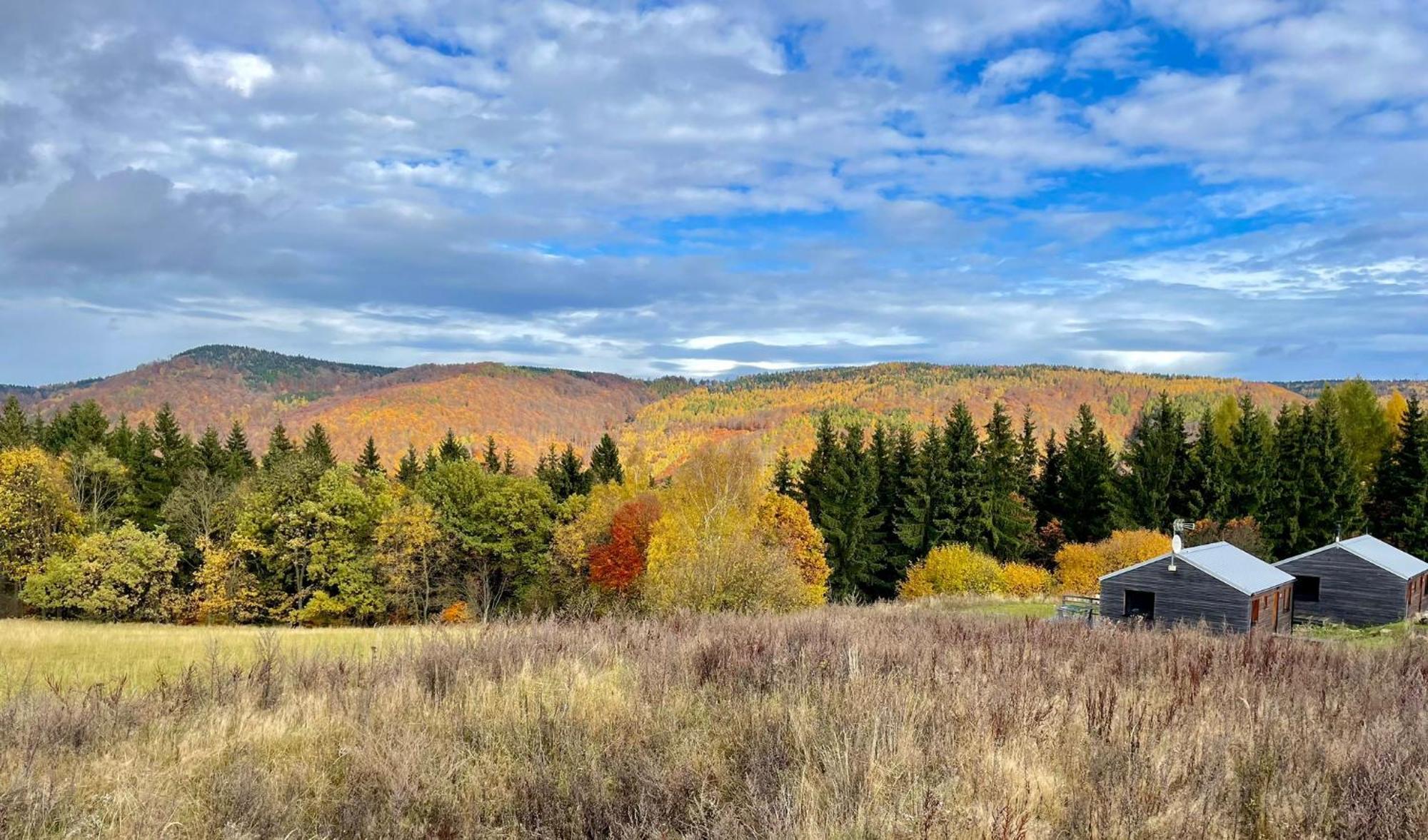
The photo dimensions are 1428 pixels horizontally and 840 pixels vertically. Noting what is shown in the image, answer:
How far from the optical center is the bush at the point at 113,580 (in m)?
40.8

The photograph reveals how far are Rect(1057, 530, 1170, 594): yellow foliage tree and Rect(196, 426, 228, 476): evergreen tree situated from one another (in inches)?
2303

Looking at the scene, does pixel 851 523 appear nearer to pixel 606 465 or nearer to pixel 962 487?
pixel 962 487

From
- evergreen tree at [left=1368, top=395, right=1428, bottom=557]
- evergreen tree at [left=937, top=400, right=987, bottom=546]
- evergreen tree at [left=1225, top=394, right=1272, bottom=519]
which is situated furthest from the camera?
evergreen tree at [left=937, top=400, right=987, bottom=546]

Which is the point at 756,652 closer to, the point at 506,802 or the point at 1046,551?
the point at 506,802

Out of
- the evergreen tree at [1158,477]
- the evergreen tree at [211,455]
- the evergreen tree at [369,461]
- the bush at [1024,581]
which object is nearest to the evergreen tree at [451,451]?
the evergreen tree at [369,461]

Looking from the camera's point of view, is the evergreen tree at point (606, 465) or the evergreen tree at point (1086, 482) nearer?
the evergreen tree at point (1086, 482)

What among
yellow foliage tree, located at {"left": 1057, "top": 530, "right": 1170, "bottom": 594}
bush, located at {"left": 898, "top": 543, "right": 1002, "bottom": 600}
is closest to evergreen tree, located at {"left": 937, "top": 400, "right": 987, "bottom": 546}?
bush, located at {"left": 898, "top": 543, "right": 1002, "bottom": 600}

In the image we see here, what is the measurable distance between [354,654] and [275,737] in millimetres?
3609

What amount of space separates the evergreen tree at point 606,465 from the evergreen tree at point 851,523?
18746mm

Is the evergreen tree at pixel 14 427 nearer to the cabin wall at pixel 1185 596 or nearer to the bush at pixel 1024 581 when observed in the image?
the bush at pixel 1024 581

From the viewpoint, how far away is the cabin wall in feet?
85.9

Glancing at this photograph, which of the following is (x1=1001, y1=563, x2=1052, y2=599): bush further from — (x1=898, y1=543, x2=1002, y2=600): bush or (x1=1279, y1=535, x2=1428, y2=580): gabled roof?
(x1=1279, y1=535, x2=1428, y2=580): gabled roof

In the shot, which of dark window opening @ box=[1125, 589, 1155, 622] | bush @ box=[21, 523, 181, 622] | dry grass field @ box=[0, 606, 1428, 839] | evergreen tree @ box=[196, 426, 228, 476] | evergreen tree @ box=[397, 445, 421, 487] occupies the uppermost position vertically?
dry grass field @ box=[0, 606, 1428, 839]

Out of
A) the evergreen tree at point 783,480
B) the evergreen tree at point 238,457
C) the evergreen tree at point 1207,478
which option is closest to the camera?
the evergreen tree at point 1207,478
